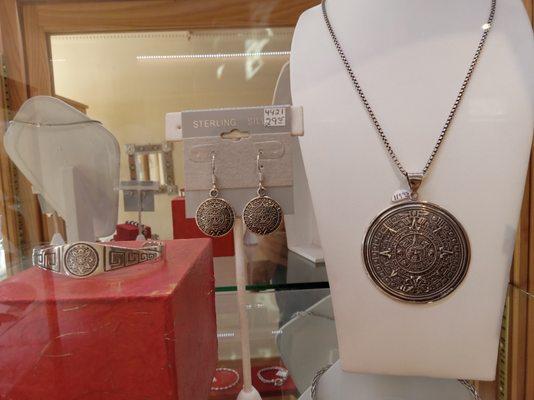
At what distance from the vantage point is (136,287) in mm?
390

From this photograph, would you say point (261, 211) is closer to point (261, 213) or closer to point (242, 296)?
point (261, 213)

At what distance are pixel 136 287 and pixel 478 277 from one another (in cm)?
41

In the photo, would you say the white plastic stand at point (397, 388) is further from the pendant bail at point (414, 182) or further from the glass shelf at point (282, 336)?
the pendant bail at point (414, 182)

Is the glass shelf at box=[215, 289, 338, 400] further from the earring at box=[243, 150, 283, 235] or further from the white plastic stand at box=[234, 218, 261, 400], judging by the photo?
the earring at box=[243, 150, 283, 235]

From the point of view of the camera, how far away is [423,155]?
47 cm

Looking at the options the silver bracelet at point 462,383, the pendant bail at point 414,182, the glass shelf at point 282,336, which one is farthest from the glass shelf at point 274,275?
the pendant bail at point 414,182

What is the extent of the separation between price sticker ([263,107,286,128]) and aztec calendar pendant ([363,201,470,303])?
17 cm

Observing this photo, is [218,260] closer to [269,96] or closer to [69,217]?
[69,217]

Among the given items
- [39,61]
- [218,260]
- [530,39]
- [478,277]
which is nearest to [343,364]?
[478,277]

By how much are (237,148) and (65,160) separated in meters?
0.34

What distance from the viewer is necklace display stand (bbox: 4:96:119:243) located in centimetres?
60

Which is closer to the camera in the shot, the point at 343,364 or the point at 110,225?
the point at 343,364

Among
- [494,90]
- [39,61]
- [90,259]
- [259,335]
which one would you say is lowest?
[259,335]

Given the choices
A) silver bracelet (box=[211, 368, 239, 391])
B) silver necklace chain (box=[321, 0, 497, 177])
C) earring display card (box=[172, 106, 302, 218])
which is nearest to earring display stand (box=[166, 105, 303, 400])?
earring display card (box=[172, 106, 302, 218])
